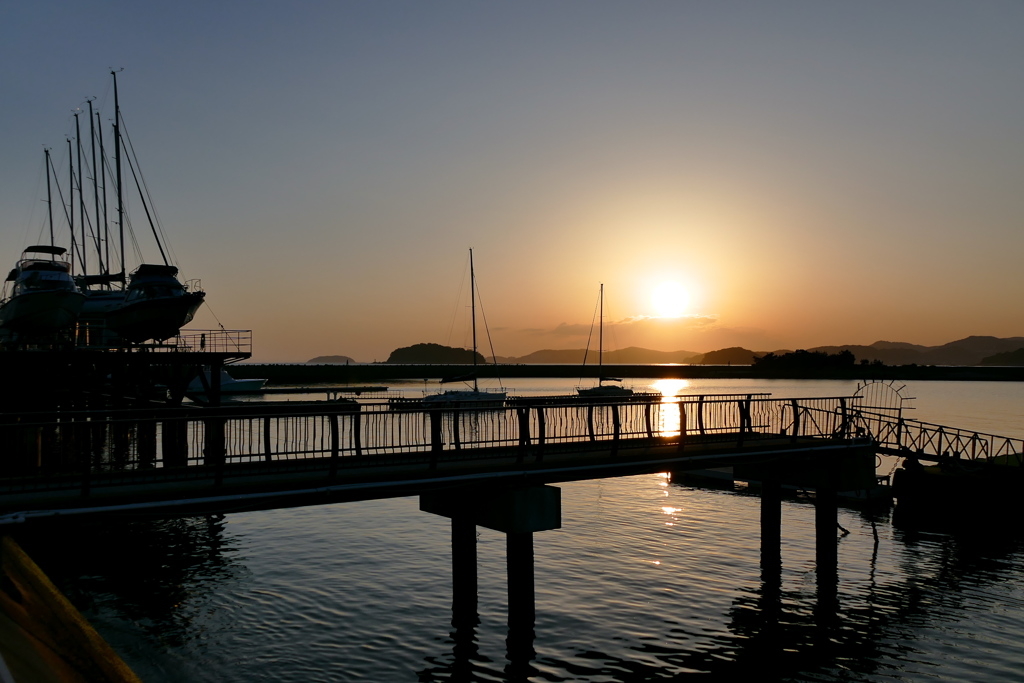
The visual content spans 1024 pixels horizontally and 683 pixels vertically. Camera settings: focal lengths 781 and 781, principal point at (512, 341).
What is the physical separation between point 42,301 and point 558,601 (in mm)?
45407

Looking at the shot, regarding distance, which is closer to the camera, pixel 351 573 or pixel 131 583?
pixel 131 583

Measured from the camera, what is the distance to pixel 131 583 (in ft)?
84.2

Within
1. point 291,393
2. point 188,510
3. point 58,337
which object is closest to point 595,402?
point 188,510

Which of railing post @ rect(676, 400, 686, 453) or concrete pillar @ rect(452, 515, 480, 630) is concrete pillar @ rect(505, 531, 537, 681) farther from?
railing post @ rect(676, 400, 686, 453)

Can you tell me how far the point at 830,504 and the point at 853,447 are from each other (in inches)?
87.8

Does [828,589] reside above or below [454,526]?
below

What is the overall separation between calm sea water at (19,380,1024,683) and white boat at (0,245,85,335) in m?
25.6

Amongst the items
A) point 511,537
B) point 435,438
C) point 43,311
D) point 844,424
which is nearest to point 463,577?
point 511,537

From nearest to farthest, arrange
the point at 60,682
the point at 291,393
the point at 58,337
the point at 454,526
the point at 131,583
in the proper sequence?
the point at 60,682 < the point at 454,526 < the point at 131,583 < the point at 58,337 < the point at 291,393

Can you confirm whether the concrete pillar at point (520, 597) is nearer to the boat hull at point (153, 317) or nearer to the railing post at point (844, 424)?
the railing post at point (844, 424)

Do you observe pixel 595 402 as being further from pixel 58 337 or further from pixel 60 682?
pixel 58 337

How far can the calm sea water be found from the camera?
19250 millimetres

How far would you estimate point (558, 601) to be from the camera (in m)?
24.3

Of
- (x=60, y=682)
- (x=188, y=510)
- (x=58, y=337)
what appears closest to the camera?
(x=60, y=682)
